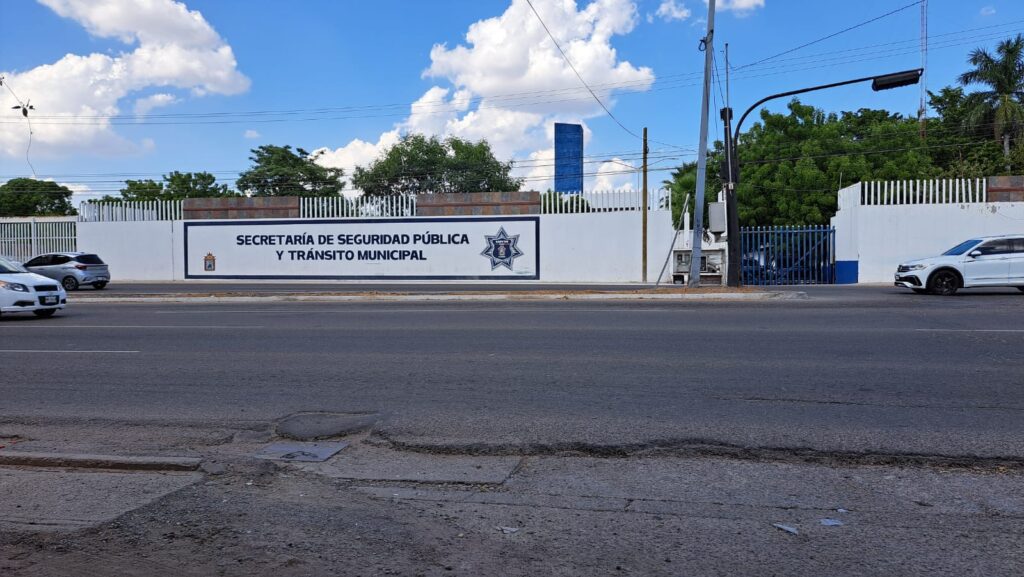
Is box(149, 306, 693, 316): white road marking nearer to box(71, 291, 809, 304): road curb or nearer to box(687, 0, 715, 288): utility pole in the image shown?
box(71, 291, 809, 304): road curb

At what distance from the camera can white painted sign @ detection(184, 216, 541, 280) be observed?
33594 mm

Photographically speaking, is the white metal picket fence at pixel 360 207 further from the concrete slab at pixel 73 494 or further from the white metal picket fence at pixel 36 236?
the concrete slab at pixel 73 494

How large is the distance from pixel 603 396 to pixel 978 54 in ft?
166

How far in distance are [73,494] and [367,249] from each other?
30369 mm

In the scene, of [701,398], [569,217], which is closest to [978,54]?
[569,217]

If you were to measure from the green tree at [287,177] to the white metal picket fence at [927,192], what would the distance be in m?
39.4

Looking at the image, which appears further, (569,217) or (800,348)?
(569,217)

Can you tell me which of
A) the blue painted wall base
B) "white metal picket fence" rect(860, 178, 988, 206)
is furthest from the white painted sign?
"white metal picket fence" rect(860, 178, 988, 206)

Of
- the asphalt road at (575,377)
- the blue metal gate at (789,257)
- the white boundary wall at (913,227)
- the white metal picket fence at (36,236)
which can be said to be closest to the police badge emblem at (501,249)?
the blue metal gate at (789,257)

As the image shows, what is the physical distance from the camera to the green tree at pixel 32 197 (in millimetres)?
63125

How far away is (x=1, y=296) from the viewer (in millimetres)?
15922

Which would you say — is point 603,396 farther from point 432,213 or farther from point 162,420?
point 432,213

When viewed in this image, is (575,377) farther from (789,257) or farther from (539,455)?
(789,257)

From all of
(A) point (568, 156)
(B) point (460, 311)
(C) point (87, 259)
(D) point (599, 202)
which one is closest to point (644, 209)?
(D) point (599, 202)
